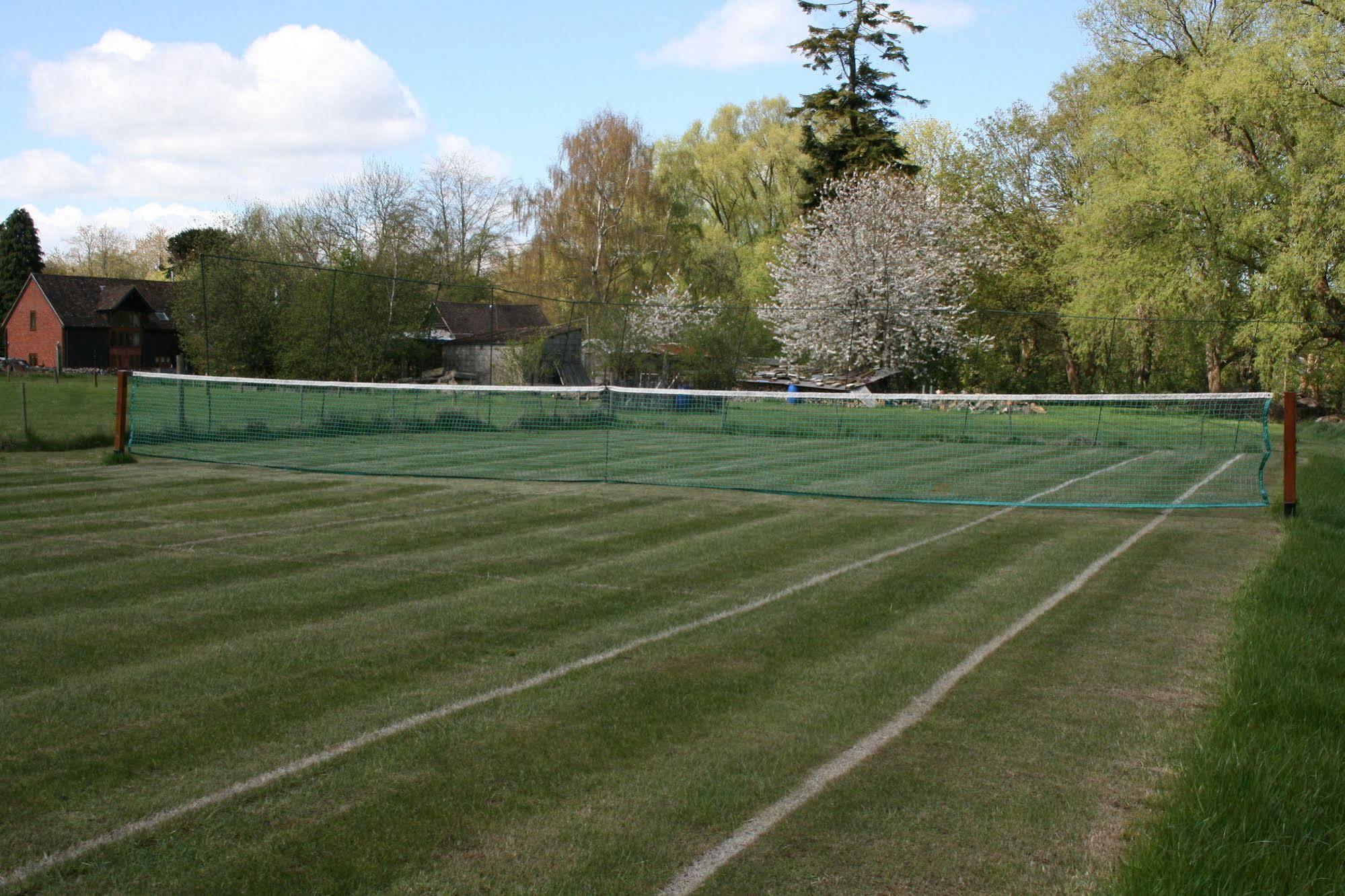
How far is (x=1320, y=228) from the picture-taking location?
3225 centimetres

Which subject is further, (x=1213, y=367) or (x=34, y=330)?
(x=34, y=330)

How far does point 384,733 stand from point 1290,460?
1191 cm

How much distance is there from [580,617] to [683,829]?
3584mm

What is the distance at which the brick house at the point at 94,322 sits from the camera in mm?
67062

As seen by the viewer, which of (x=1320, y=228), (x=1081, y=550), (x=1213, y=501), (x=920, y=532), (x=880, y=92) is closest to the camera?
(x=1081, y=550)

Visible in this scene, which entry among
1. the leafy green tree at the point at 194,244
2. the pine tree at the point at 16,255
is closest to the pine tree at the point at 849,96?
the leafy green tree at the point at 194,244

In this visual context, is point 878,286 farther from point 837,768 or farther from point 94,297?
point 94,297


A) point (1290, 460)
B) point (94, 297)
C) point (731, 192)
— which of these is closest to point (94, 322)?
point (94, 297)

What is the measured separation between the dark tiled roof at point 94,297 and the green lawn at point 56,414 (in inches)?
812

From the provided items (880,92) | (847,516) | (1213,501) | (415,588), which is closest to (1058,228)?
(880,92)

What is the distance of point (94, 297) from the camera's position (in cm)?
6838

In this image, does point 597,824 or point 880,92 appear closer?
point 597,824

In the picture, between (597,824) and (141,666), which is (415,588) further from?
(597,824)

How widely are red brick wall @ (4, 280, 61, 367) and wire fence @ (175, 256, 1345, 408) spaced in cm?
2696
